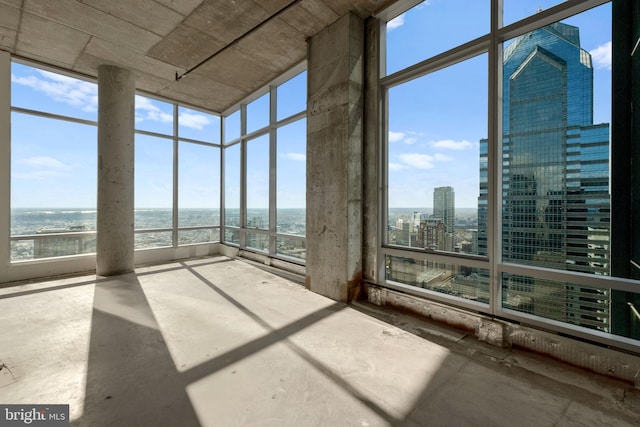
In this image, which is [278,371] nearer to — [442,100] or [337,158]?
[337,158]

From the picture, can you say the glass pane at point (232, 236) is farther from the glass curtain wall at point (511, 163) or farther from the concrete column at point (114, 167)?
the glass curtain wall at point (511, 163)

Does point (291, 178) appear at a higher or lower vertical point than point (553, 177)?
higher

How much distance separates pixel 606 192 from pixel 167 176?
766cm

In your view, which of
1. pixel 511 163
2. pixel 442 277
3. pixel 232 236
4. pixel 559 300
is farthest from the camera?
pixel 232 236

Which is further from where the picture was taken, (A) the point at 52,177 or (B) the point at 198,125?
(B) the point at 198,125

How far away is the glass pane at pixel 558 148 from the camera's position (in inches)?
93.2

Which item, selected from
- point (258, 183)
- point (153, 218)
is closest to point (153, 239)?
Answer: point (153, 218)

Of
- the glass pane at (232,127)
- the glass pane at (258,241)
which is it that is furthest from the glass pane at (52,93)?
the glass pane at (258,241)

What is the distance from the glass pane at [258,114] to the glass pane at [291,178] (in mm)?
670

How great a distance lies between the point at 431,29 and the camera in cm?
336

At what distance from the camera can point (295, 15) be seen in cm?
382

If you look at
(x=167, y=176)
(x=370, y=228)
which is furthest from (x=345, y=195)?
(x=167, y=176)

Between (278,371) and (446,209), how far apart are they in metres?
2.52

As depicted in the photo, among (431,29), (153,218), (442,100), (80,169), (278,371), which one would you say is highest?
(431,29)
